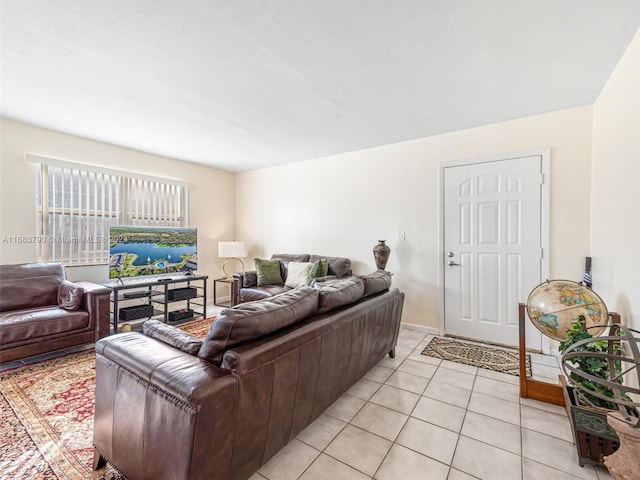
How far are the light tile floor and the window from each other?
3.56 meters

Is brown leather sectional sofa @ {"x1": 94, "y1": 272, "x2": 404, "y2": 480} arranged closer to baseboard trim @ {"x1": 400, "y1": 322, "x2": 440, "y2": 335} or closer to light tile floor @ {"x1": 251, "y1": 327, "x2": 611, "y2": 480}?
light tile floor @ {"x1": 251, "y1": 327, "x2": 611, "y2": 480}

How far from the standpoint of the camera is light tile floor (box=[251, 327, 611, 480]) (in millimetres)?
1448

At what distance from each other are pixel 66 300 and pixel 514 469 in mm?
3839

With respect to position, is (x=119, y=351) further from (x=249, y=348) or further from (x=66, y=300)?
(x=66, y=300)

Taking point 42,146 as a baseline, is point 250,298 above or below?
below

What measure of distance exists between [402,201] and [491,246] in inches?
44.4

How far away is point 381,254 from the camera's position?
11.8ft

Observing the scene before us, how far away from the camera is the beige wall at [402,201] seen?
2.76m

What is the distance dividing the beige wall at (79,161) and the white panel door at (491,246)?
3.81 m

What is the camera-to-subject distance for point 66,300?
9.45 ft

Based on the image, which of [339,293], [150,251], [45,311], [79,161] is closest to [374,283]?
[339,293]

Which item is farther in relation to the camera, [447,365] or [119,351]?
[447,365]

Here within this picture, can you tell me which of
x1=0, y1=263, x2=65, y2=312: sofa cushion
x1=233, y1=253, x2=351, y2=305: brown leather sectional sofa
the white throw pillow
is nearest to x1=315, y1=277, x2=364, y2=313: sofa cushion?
x1=233, y1=253, x2=351, y2=305: brown leather sectional sofa

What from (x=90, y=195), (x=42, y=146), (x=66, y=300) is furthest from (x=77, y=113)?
(x=66, y=300)
